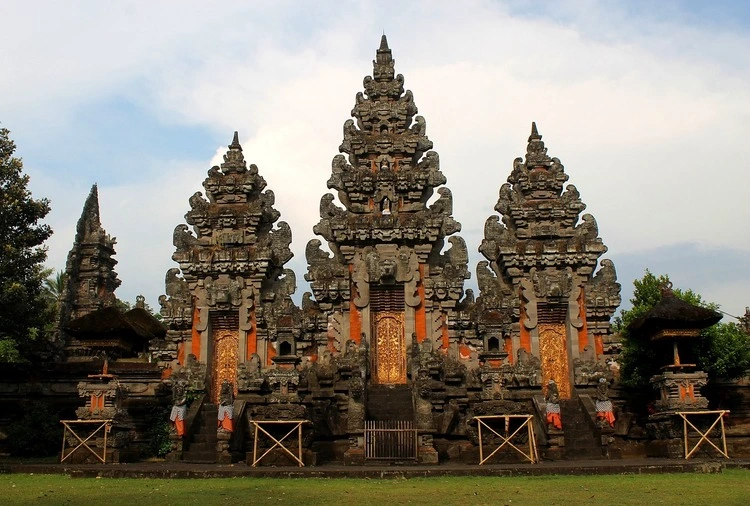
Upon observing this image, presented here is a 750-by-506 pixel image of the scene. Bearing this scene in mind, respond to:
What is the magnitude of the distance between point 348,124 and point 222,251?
4926mm

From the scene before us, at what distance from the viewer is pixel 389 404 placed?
1744 cm

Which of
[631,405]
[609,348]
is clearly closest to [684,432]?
[631,405]

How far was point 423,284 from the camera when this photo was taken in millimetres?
19797

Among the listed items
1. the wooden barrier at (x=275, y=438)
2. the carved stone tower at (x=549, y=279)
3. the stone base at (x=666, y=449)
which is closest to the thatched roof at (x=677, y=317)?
the stone base at (x=666, y=449)

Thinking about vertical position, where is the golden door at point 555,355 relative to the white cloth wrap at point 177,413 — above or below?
above

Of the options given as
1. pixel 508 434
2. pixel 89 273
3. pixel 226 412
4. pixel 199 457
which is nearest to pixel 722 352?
pixel 508 434

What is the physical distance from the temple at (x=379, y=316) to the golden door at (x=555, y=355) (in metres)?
0.04

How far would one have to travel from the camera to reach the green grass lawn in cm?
912

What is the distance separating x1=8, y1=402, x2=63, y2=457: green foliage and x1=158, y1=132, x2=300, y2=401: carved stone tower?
10.4 feet

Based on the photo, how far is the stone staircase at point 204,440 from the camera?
16891mm

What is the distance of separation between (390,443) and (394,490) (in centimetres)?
470

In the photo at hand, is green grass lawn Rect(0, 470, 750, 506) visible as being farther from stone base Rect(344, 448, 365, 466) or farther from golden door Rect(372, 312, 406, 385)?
golden door Rect(372, 312, 406, 385)

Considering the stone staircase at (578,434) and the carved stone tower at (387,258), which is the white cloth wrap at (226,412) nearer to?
the carved stone tower at (387,258)

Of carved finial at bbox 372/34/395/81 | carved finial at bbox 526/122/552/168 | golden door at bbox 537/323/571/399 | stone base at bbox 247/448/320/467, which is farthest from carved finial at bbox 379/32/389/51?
stone base at bbox 247/448/320/467
